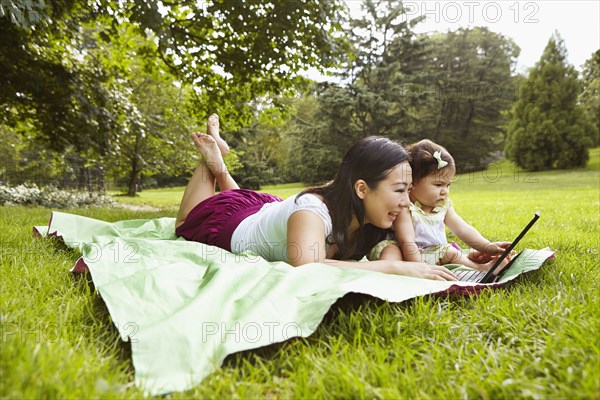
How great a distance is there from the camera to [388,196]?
7.19 ft

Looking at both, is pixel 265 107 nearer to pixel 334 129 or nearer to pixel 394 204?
pixel 394 204

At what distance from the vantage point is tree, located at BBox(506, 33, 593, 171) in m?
20.4

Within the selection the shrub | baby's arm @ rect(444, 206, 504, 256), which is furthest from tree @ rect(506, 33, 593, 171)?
baby's arm @ rect(444, 206, 504, 256)

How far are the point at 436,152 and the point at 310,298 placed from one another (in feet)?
4.77

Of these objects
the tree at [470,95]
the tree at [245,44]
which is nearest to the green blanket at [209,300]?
the tree at [245,44]

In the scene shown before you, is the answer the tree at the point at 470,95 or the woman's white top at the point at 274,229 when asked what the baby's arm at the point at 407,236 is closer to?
the woman's white top at the point at 274,229

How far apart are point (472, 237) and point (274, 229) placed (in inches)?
53.6

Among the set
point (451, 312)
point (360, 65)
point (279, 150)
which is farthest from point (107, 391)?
point (279, 150)

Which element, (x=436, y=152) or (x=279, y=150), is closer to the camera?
(x=436, y=152)

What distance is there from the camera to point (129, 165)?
16391 mm

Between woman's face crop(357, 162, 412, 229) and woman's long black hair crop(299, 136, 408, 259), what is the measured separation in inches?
1.1

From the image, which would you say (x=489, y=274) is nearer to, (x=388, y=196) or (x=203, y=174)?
(x=388, y=196)

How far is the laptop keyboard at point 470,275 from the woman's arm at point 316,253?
0.80ft

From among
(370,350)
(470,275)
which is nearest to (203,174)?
(470,275)
